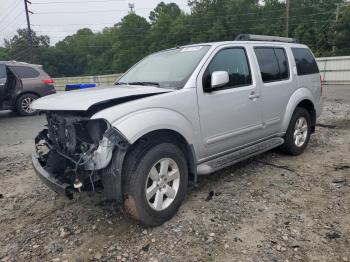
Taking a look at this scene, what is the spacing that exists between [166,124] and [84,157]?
86 cm

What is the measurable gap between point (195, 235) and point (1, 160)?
4458 millimetres

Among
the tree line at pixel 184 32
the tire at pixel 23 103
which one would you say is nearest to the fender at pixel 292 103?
the tire at pixel 23 103

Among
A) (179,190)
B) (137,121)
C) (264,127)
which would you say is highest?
(137,121)

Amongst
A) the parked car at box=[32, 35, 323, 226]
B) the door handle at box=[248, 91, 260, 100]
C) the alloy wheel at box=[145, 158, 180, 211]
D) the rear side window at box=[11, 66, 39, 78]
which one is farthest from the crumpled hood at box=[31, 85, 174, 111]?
the rear side window at box=[11, 66, 39, 78]

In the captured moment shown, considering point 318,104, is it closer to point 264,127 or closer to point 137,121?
point 264,127

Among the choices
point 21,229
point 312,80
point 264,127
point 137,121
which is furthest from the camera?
point 312,80

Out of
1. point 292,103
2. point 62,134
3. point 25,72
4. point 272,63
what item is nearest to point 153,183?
point 62,134

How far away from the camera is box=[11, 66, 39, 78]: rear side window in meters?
11.3

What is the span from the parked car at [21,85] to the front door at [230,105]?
25.9 feet

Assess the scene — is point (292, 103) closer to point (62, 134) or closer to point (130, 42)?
point (62, 134)

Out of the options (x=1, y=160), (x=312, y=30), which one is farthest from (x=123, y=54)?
(x=1, y=160)

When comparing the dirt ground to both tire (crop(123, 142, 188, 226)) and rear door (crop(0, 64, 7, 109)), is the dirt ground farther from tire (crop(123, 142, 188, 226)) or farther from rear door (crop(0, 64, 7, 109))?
rear door (crop(0, 64, 7, 109))

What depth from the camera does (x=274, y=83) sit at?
201 inches

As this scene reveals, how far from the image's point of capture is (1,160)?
6336mm
